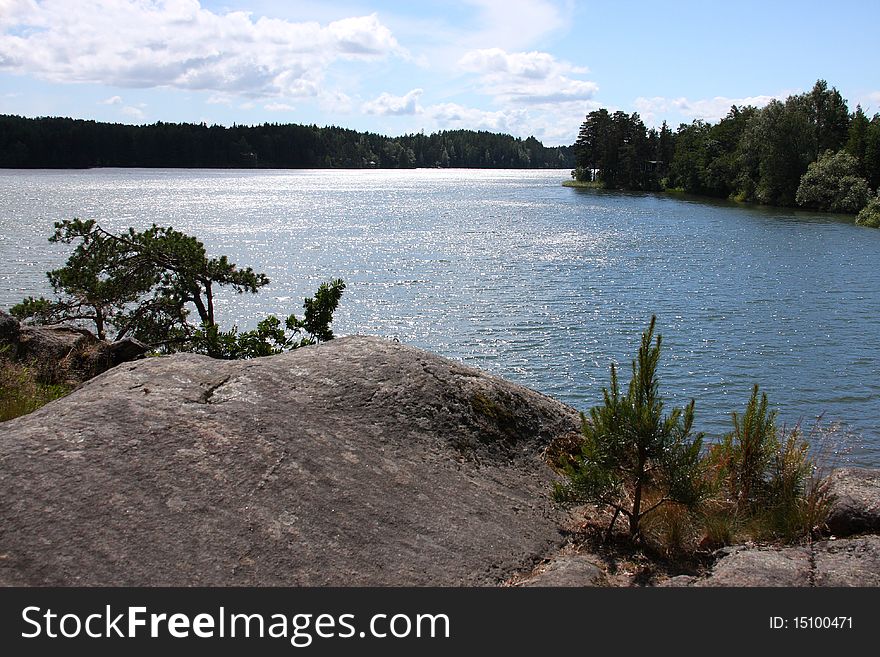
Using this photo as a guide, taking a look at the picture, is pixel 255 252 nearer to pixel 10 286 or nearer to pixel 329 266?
pixel 329 266

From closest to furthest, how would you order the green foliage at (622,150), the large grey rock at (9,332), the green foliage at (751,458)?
the green foliage at (751,458)
the large grey rock at (9,332)
the green foliage at (622,150)

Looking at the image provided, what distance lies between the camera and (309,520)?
19.5 ft

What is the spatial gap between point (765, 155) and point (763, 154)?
1.28 meters

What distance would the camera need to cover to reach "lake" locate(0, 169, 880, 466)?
2362cm

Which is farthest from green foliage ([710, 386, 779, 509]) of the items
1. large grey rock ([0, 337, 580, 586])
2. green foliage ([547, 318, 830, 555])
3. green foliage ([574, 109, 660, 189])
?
green foliage ([574, 109, 660, 189])

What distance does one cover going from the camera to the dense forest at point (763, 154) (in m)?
88.5

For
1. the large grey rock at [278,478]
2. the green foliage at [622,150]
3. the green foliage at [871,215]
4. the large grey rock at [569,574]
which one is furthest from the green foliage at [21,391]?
the green foliage at [622,150]

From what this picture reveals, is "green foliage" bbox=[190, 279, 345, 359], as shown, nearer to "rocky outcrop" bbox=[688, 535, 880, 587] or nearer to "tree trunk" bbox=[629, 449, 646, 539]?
"tree trunk" bbox=[629, 449, 646, 539]

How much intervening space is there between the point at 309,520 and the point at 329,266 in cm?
4212

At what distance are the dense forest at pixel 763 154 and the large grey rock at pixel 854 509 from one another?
87565mm

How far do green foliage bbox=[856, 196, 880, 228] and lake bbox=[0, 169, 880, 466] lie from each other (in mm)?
1309

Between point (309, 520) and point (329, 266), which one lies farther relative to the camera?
point (329, 266)

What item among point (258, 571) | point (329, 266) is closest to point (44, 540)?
point (258, 571)

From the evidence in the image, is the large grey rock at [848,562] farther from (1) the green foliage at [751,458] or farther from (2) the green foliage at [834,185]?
(2) the green foliage at [834,185]
